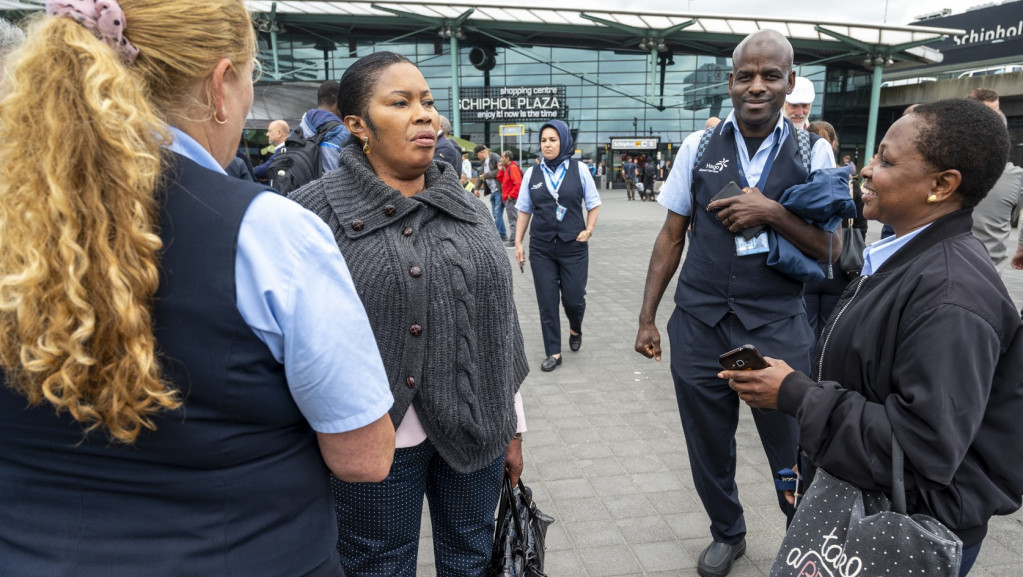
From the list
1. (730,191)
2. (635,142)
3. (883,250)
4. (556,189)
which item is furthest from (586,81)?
(883,250)

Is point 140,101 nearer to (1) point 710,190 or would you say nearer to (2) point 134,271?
(2) point 134,271

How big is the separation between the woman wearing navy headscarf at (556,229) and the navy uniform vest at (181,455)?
4.66 metres

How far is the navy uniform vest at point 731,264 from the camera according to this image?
271 centimetres

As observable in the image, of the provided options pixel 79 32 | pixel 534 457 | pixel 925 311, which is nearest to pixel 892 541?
pixel 925 311

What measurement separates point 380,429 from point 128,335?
50 centimetres

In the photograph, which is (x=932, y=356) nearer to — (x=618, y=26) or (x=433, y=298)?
(x=433, y=298)

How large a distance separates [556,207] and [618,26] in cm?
2197

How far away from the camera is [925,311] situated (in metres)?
1.49

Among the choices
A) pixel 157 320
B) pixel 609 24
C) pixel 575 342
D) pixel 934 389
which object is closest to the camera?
pixel 157 320

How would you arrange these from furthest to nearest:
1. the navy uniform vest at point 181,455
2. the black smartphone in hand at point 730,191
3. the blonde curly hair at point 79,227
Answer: the black smartphone in hand at point 730,191 → the navy uniform vest at point 181,455 → the blonde curly hair at point 79,227

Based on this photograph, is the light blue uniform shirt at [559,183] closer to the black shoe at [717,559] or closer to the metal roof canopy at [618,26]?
the black shoe at [717,559]

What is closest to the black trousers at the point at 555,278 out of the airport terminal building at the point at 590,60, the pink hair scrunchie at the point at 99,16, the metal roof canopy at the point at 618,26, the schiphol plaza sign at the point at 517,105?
the pink hair scrunchie at the point at 99,16

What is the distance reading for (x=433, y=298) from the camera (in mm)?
1893

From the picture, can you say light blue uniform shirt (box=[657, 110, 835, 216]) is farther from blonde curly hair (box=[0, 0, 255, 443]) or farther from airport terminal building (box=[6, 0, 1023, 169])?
airport terminal building (box=[6, 0, 1023, 169])
